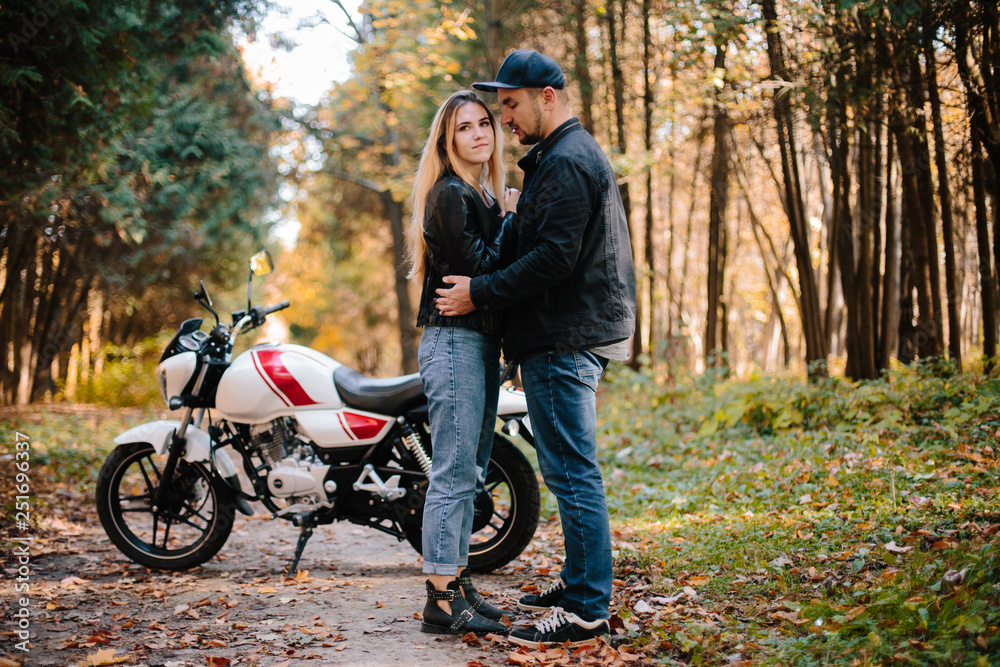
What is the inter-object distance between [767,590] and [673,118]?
7763 mm

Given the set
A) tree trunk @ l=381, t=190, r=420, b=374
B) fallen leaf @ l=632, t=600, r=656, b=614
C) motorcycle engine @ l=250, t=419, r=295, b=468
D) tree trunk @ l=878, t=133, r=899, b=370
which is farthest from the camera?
tree trunk @ l=381, t=190, r=420, b=374

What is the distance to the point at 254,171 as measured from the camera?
41.3 feet

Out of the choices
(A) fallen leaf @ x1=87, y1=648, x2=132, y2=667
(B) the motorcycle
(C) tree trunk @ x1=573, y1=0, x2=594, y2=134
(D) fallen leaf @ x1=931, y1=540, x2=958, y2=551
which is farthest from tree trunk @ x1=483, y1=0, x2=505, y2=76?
(A) fallen leaf @ x1=87, y1=648, x2=132, y2=667

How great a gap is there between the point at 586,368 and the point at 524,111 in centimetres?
99

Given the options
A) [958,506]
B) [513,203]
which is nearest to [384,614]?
[513,203]

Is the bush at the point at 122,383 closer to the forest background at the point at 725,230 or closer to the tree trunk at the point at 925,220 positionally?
the forest background at the point at 725,230

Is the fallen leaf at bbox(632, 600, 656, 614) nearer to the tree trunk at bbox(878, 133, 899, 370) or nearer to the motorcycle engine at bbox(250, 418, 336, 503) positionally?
the motorcycle engine at bbox(250, 418, 336, 503)

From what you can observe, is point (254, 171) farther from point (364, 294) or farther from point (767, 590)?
point (767, 590)

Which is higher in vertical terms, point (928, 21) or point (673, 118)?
point (673, 118)

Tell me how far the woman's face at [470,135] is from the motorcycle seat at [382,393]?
1.13 m

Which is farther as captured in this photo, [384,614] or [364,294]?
[364,294]

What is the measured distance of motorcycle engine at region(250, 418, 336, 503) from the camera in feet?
12.0

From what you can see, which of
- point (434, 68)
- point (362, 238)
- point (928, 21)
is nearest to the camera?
point (928, 21)

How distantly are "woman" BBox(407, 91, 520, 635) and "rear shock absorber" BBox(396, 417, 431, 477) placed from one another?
0.64 m
